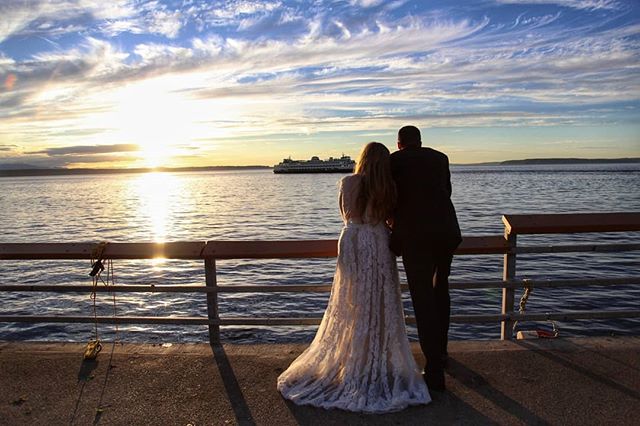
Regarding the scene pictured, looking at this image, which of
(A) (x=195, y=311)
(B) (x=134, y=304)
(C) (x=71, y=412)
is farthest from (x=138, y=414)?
(B) (x=134, y=304)

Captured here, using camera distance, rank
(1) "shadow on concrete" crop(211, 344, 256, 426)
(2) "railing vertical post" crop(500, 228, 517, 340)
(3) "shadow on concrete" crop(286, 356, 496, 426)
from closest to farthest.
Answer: (3) "shadow on concrete" crop(286, 356, 496, 426) → (1) "shadow on concrete" crop(211, 344, 256, 426) → (2) "railing vertical post" crop(500, 228, 517, 340)

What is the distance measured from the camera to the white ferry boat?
165 meters

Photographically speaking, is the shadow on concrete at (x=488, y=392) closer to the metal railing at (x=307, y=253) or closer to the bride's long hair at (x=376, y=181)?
the metal railing at (x=307, y=253)

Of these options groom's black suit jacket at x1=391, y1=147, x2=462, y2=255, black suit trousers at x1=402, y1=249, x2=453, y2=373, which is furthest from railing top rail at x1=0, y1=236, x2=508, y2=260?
groom's black suit jacket at x1=391, y1=147, x2=462, y2=255

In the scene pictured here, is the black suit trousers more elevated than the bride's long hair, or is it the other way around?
the bride's long hair

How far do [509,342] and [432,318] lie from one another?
152 centimetres

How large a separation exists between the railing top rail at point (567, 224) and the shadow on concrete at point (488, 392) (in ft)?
4.99

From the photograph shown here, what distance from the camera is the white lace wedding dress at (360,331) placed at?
4.25 metres

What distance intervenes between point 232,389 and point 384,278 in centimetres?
160

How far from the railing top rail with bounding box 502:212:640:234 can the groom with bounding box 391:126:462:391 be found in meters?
1.29

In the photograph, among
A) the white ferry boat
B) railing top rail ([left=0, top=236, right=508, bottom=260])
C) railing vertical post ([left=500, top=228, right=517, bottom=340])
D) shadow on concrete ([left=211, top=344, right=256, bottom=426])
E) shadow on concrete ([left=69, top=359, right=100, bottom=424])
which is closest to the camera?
shadow on concrete ([left=211, top=344, right=256, bottom=426])

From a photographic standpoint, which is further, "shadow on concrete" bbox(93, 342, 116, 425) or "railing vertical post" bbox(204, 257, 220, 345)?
"railing vertical post" bbox(204, 257, 220, 345)

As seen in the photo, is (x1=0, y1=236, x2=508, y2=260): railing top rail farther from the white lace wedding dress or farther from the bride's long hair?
the bride's long hair

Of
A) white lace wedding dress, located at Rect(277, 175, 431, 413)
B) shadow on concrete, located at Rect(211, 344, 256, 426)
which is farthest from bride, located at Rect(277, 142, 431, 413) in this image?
shadow on concrete, located at Rect(211, 344, 256, 426)
